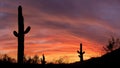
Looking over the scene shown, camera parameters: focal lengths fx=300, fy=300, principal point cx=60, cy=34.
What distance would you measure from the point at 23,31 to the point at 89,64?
8.31 metres

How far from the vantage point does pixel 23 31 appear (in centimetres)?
1783

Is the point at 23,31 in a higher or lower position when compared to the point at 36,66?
higher

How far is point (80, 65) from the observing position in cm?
1073

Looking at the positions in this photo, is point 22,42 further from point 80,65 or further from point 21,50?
point 80,65

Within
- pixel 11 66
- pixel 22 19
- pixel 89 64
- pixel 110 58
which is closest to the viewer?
pixel 110 58

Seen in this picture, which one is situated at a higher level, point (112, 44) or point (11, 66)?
point (112, 44)

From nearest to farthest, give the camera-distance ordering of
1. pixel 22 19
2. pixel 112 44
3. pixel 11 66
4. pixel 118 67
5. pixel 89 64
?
pixel 118 67 → pixel 89 64 → pixel 11 66 → pixel 22 19 → pixel 112 44

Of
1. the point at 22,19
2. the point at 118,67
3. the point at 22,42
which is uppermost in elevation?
the point at 22,19

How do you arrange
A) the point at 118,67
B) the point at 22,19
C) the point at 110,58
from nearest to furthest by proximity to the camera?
1. the point at 118,67
2. the point at 110,58
3. the point at 22,19

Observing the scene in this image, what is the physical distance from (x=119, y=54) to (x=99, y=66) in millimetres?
776

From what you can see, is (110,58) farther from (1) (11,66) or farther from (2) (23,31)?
(2) (23,31)

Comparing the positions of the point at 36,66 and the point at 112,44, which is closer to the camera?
the point at 36,66

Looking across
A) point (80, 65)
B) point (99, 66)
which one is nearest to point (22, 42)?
point (80, 65)

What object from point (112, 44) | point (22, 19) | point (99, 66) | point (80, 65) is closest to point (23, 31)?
point (22, 19)
